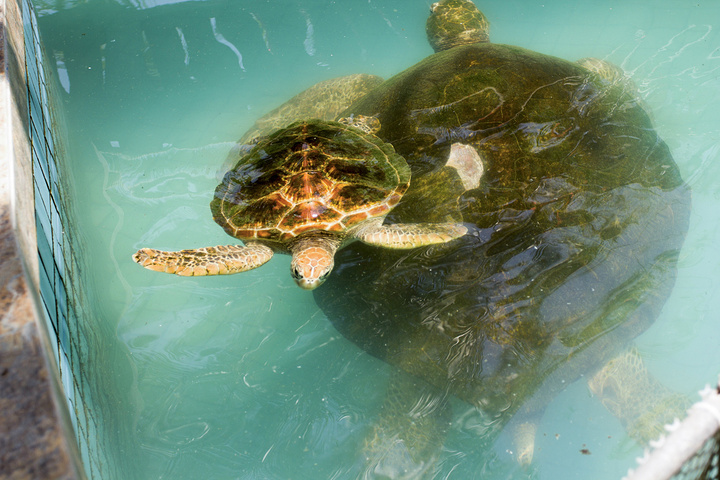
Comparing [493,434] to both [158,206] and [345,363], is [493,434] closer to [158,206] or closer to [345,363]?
[345,363]

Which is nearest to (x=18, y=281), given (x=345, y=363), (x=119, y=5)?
(x=345, y=363)

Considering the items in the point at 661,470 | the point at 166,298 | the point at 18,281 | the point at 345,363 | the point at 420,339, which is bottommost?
the point at 166,298

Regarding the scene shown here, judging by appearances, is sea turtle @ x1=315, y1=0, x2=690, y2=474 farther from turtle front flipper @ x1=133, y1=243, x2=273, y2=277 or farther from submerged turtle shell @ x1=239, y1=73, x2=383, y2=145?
submerged turtle shell @ x1=239, y1=73, x2=383, y2=145

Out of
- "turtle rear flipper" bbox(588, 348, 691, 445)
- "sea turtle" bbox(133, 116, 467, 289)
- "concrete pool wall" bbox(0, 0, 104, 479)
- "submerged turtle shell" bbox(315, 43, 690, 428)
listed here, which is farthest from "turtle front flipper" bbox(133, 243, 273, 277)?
"turtle rear flipper" bbox(588, 348, 691, 445)

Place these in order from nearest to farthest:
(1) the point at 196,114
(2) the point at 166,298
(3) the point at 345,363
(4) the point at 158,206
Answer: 1. (3) the point at 345,363
2. (2) the point at 166,298
3. (4) the point at 158,206
4. (1) the point at 196,114

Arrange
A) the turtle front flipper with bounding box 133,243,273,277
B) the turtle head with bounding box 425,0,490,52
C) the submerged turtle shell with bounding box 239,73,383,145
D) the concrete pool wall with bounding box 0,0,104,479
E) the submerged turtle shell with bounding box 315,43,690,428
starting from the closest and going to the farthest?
A: the concrete pool wall with bounding box 0,0,104,479
the submerged turtle shell with bounding box 315,43,690,428
the turtle front flipper with bounding box 133,243,273,277
the submerged turtle shell with bounding box 239,73,383,145
the turtle head with bounding box 425,0,490,52

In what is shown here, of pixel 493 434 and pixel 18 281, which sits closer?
pixel 18 281

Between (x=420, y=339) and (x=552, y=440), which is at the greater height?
(x=420, y=339)
